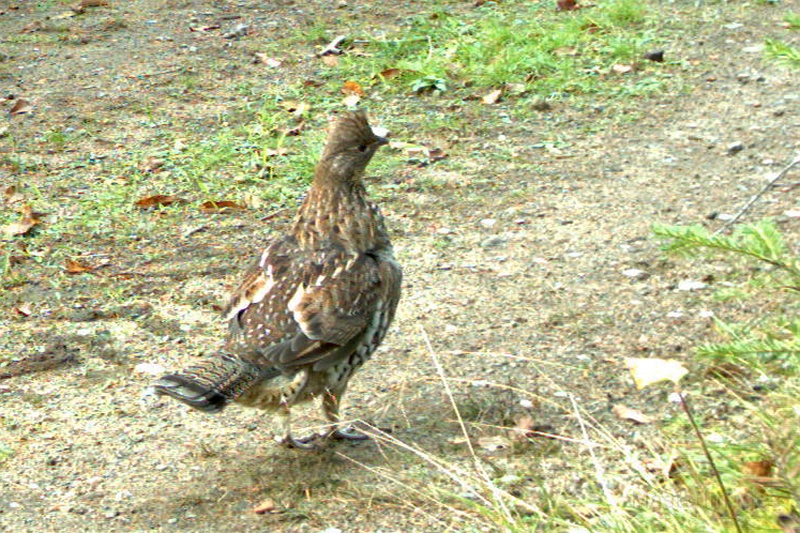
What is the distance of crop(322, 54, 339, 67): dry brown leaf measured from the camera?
9.46m

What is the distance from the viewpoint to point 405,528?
444 centimetres

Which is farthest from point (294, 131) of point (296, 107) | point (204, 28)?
point (204, 28)

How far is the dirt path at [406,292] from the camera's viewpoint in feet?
15.6

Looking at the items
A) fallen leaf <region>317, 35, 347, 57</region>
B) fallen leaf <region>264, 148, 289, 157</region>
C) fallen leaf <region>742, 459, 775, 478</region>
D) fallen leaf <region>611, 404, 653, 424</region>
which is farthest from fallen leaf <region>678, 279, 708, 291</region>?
fallen leaf <region>317, 35, 347, 57</region>

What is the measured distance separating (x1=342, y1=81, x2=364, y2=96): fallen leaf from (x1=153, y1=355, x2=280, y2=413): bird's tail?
4.48m

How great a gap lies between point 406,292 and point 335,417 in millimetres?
1469

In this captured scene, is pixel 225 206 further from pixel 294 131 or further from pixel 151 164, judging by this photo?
pixel 294 131

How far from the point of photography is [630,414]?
199 inches

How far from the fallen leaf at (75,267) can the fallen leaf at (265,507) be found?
258 centimetres

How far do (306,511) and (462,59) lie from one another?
17.4 ft

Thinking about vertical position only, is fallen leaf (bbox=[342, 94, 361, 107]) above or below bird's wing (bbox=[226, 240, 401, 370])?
below

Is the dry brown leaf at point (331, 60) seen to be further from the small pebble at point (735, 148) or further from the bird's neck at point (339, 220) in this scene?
the bird's neck at point (339, 220)

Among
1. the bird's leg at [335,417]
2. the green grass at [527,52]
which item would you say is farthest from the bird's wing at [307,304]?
the green grass at [527,52]

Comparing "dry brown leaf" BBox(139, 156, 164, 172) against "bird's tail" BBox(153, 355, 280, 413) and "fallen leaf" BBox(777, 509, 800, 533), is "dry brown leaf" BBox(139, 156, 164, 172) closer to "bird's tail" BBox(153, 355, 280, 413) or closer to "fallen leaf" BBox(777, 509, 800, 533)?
"bird's tail" BBox(153, 355, 280, 413)
